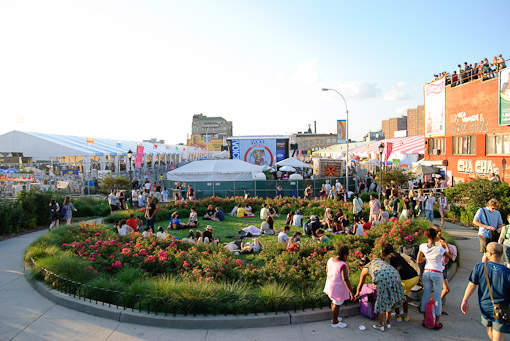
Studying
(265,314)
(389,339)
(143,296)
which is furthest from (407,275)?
(143,296)

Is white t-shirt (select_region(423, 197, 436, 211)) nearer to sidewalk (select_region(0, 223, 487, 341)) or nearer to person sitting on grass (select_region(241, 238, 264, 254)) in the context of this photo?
person sitting on grass (select_region(241, 238, 264, 254))

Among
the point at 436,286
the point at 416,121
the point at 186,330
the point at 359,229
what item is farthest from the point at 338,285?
the point at 416,121

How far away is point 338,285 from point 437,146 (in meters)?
26.4

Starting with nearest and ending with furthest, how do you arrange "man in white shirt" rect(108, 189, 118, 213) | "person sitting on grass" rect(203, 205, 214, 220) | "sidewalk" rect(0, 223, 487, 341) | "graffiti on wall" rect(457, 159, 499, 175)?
"sidewalk" rect(0, 223, 487, 341) < "person sitting on grass" rect(203, 205, 214, 220) < "man in white shirt" rect(108, 189, 118, 213) < "graffiti on wall" rect(457, 159, 499, 175)

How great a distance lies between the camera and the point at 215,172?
30.4m

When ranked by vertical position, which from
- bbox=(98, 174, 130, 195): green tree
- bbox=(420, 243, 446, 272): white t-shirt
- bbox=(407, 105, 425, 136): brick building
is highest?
bbox=(407, 105, 425, 136): brick building

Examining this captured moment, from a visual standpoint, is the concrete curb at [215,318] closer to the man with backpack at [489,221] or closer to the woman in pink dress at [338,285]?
the woman in pink dress at [338,285]

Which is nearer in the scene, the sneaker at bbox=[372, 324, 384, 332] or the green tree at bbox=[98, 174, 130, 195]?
the sneaker at bbox=[372, 324, 384, 332]

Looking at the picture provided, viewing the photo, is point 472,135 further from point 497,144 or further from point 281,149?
point 281,149

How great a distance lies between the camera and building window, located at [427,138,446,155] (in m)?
28.3

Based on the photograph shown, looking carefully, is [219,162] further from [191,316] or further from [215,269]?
[191,316]

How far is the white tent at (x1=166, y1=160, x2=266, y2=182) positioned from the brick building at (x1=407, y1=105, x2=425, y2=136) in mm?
63066

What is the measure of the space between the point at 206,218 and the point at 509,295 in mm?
14850

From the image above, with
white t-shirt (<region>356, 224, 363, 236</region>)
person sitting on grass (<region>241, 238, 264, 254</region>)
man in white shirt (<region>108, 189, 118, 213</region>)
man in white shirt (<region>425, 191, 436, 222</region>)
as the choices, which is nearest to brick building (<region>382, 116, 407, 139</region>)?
man in white shirt (<region>425, 191, 436, 222</region>)
